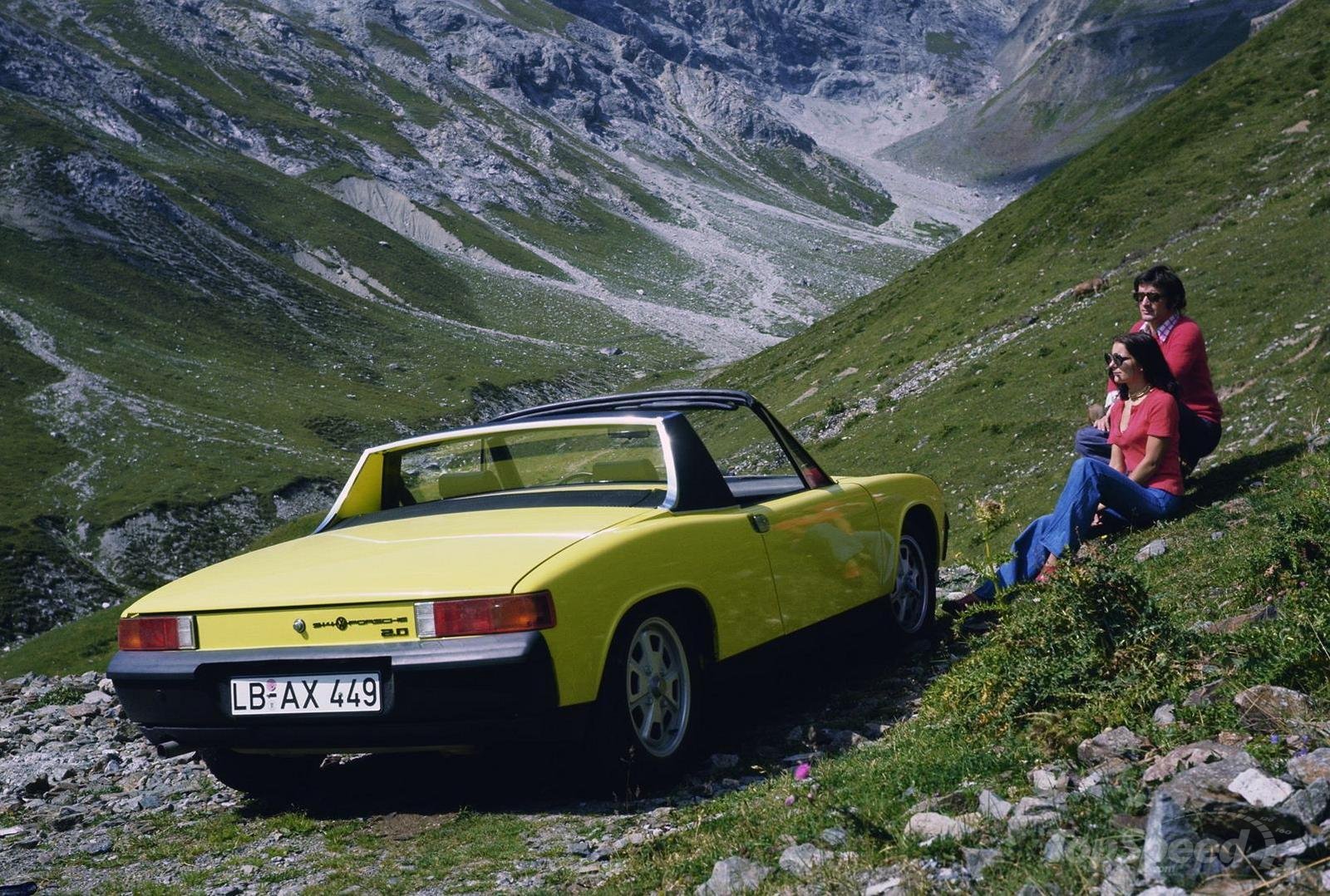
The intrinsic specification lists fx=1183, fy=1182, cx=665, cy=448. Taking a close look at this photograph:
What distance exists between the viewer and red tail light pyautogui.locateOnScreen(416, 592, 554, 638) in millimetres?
5031

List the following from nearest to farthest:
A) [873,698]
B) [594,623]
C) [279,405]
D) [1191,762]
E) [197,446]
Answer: [1191,762] → [594,623] → [873,698] → [197,446] → [279,405]

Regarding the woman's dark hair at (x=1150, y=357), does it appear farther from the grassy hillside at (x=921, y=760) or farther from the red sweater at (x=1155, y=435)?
the grassy hillside at (x=921, y=760)

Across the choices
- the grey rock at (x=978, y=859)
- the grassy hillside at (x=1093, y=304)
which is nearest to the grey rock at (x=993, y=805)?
the grey rock at (x=978, y=859)

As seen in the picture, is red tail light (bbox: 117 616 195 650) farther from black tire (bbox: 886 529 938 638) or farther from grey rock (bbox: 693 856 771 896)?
black tire (bbox: 886 529 938 638)

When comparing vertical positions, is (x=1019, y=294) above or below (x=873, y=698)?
above

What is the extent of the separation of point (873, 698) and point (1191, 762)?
3489 millimetres

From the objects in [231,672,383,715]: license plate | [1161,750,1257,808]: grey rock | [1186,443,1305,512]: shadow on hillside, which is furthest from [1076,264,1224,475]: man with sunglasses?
[231,672,383,715]: license plate

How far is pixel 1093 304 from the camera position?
92.8ft

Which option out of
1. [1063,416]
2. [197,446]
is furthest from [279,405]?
[1063,416]

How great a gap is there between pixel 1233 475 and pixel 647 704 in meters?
7.35

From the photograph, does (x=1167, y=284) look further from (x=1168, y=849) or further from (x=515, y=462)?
(x=1168, y=849)

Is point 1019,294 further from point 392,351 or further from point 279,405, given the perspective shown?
point 392,351

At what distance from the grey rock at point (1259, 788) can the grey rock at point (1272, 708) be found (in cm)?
73

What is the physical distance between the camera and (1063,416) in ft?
69.5
